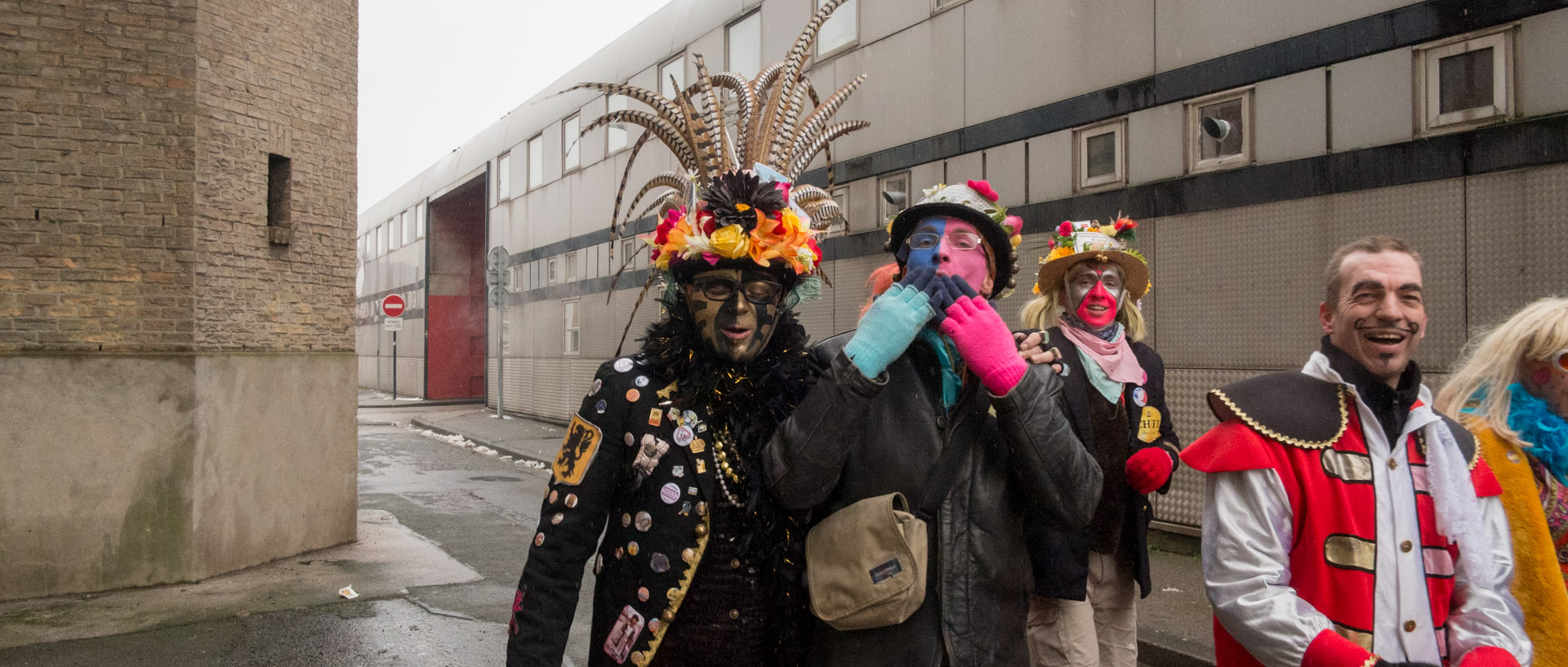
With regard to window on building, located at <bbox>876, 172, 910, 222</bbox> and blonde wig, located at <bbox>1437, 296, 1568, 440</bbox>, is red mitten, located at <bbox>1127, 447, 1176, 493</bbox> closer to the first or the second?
blonde wig, located at <bbox>1437, 296, 1568, 440</bbox>

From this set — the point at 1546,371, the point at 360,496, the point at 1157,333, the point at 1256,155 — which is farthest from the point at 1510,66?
the point at 360,496

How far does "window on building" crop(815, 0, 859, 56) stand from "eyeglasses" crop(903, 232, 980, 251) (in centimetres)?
A: 849

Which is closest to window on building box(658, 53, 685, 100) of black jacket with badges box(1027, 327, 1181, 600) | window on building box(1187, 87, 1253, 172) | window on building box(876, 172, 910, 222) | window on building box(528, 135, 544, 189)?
window on building box(528, 135, 544, 189)

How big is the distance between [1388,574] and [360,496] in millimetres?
10493

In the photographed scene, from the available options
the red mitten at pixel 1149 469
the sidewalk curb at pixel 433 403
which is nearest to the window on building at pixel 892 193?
the red mitten at pixel 1149 469

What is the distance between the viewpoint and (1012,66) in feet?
27.5

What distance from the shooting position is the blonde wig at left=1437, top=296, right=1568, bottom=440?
256cm

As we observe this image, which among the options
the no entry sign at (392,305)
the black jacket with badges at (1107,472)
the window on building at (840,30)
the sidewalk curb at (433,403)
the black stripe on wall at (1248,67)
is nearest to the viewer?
the black jacket with badges at (1107,472)

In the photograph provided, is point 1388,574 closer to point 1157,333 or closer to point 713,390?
point 713,390

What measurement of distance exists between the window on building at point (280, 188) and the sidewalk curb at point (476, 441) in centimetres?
383

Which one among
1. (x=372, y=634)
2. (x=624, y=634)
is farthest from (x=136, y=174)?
(x=624, y=634)

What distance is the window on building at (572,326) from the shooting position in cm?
1797

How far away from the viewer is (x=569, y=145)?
18.2 m

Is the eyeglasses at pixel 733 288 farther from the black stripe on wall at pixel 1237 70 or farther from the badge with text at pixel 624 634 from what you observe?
the black stripe on wall at pixel 1237 70
